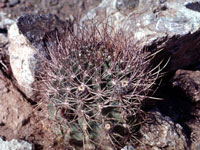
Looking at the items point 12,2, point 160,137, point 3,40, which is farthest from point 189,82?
point 12,2

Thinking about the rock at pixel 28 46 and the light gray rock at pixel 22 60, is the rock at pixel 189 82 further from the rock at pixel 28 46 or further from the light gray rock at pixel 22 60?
the light gray rock at pixel 22 60

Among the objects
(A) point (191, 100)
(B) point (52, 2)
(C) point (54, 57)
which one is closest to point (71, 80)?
(C) point (54, 57)

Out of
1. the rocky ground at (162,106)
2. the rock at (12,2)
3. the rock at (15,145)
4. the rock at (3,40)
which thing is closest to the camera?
the rock at (15,145)

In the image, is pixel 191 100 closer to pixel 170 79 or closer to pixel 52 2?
pixel 170 79

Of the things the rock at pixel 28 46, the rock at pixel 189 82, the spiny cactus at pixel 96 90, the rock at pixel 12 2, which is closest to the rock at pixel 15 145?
the spiny cactus at pixel 96 90

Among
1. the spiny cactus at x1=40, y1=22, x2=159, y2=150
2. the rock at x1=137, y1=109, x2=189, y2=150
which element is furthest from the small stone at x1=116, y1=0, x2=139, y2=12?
the rock at x1=137, y1=109, x2=189, y2=150

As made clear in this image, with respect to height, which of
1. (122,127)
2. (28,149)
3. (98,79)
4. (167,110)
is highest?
A: (98,79)

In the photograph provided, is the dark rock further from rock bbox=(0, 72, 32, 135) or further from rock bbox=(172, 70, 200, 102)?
rock bbox=(172, 70, 200, 102)
